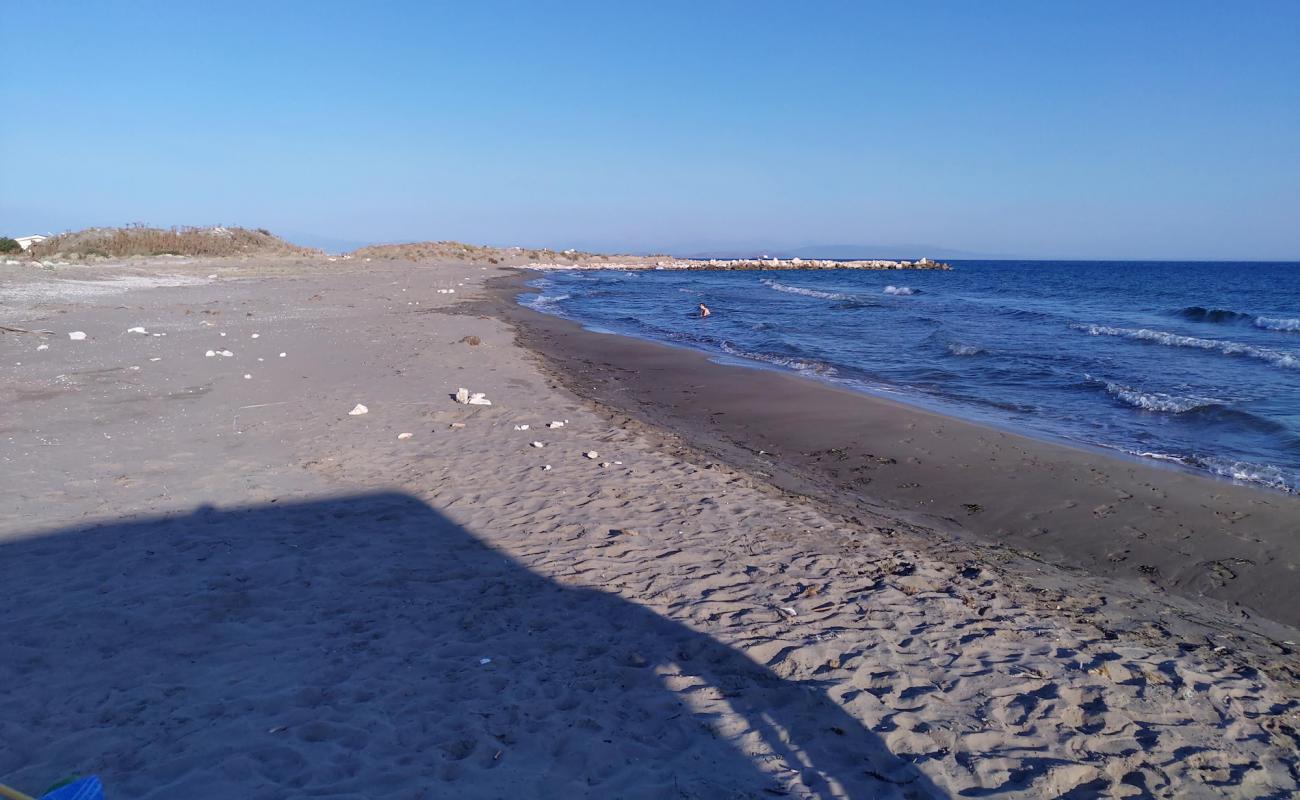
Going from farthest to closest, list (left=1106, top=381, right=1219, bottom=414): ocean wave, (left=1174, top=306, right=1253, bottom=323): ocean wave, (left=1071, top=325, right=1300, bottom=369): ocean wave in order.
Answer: (left=1174, top=306, right=1253, bottom=323): ocean wave < (left=1071, top=325, right=1300, bottom=369): ocean wave < (left=1106, top=381, right=1219, bottom=414): ocean wave

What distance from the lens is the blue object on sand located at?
231 cm

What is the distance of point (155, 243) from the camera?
39.2 m

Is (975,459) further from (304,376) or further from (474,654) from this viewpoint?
(304,376)

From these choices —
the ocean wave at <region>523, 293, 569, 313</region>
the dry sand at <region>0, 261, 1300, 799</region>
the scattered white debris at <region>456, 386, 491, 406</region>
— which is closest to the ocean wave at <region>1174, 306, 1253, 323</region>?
the ocean wave at <region>523, 293, 569, 313</region>

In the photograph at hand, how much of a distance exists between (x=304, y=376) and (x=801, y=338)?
1351cm

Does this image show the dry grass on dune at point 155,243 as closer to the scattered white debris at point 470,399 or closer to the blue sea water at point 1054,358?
the blue sea water at point 1054,358

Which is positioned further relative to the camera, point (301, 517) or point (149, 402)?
point (149, 402)

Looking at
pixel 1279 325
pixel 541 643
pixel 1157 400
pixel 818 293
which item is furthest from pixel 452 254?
pixel 541 643

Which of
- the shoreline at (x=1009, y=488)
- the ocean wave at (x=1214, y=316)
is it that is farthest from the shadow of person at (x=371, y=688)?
the ocean wave at (x=1214, y=316)

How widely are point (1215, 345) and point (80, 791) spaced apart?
72.6 feet

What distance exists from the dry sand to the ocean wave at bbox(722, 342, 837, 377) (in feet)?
25.8

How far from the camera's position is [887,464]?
819 cm

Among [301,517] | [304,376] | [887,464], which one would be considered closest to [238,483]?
[301,517]

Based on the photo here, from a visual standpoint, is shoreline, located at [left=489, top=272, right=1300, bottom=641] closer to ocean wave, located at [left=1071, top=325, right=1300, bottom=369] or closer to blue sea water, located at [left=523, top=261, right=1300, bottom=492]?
blue sea water, located at [left=523, top=261, right=1300, bottom=492]
